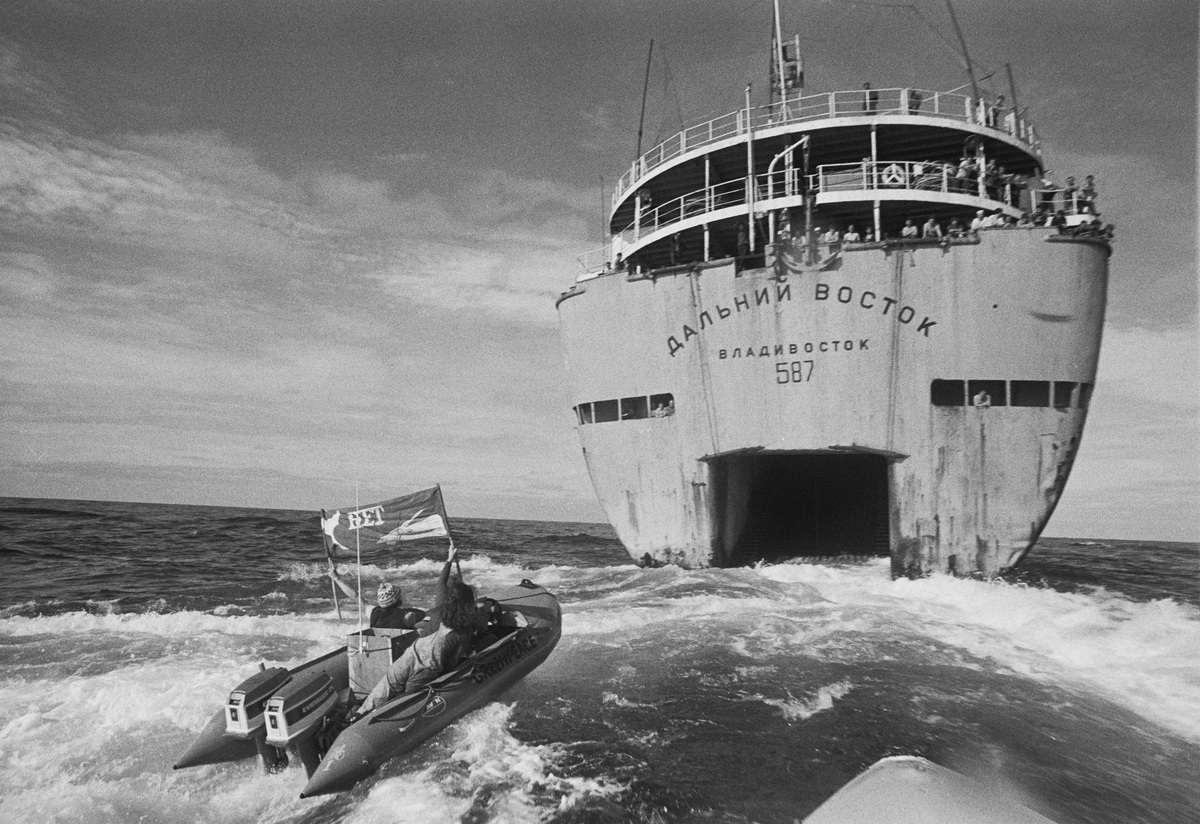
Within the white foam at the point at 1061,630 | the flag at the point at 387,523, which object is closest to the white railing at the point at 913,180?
the white foam at the point at 1061,630

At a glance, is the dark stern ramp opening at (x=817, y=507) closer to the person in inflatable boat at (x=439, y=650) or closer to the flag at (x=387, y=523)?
the flag at (x=387, y=523)

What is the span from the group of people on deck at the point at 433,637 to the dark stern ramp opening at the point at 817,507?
38.7ft

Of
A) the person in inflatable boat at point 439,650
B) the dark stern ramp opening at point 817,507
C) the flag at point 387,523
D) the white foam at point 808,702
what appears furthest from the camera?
the dark stern ramp opening at point 817,507

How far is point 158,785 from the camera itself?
5.42 meters

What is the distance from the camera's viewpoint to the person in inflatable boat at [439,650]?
6.31m

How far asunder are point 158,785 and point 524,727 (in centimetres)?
304

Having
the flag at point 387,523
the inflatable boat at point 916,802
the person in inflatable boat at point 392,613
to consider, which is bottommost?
the person in inflatable boat at point 392,613

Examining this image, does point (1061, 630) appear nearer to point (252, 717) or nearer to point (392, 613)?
point (392, 613)

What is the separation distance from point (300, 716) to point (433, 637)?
4.33 feet

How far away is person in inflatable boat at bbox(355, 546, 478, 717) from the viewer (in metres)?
6.31

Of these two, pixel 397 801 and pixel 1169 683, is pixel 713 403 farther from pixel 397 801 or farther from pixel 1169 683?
pixel 397 801

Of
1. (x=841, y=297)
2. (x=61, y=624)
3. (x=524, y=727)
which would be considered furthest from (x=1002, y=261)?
(x=61, y=624)

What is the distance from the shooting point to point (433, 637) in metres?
6.56

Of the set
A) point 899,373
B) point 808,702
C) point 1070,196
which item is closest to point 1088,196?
point 1070,196
